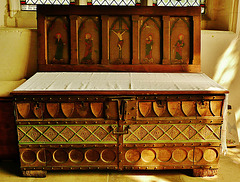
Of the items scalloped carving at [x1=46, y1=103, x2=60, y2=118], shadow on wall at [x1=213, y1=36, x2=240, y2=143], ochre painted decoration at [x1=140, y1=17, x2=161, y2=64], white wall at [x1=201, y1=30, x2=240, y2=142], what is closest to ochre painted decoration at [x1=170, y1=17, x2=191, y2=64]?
ochre painted decoration at [x1=140, y1=17, x2=161, y2=64]

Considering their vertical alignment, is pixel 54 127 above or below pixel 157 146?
above

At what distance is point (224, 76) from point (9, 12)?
9.77 ft

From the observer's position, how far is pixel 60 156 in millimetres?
2672

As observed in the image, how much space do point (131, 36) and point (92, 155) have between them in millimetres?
1419

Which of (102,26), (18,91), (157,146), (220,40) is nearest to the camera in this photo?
(18,91)

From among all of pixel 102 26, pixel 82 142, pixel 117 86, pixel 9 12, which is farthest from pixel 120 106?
pixel 9 12

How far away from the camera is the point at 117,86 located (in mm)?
2596

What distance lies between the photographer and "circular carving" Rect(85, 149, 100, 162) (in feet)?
8.77

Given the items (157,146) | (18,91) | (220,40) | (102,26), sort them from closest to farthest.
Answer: (18,91) → (157,146) → (102,26) → (220,40)

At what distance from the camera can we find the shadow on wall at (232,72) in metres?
3.50

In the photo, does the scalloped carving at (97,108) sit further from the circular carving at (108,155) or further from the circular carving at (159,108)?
the circular carving at (159,108)

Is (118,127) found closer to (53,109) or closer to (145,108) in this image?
(145,108)

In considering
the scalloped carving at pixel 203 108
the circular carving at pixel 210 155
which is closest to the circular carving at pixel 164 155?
the circular carving at pixel 210 155

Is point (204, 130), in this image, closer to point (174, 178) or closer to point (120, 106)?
point (174, 178)
